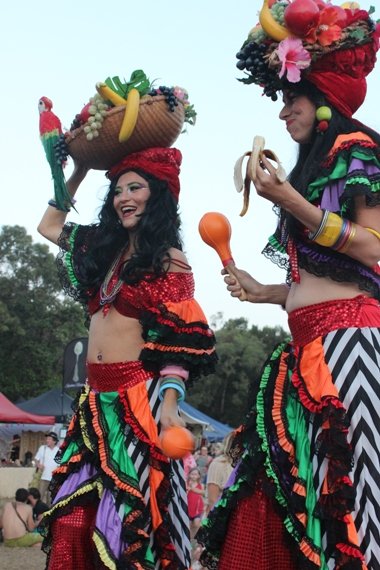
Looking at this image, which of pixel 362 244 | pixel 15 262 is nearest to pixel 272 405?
pixel 362 244

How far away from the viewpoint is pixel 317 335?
9.20 feet

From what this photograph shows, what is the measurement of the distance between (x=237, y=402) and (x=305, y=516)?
44.2 meters

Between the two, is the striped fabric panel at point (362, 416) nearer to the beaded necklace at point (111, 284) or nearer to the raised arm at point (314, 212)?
the raised arm at point (314, 212)

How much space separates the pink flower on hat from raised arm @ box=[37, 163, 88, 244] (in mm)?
1600

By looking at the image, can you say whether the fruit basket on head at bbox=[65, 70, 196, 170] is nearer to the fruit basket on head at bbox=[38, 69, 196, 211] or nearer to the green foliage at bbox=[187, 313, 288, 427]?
the fruit basket on head at bbox=[38, 69, 196, 211]

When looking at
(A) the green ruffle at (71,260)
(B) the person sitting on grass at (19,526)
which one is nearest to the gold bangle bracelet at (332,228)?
(A) the green ruffle at (71,260)

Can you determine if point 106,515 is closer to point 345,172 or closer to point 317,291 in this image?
point 317,291

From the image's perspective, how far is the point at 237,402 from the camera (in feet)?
152

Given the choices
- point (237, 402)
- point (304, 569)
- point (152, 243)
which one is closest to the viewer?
point (304, 569)

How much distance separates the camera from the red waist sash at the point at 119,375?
12.0 feet

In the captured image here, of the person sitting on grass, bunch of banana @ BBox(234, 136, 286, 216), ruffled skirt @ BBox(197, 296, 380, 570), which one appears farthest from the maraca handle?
the person sitting on grass

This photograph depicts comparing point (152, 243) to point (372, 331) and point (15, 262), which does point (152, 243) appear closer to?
point (372, 331)

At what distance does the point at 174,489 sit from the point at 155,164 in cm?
154

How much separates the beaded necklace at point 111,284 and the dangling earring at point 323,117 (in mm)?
1317
